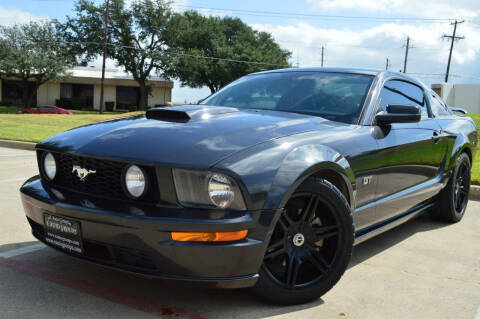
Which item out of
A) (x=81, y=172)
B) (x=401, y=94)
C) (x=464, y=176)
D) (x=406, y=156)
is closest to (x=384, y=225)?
(x=406, y=156)

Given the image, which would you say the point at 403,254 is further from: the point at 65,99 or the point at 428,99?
the point at 65,99

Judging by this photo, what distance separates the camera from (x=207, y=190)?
2.37 m

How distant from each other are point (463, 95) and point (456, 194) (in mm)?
44722

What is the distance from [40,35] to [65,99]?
6852 mm

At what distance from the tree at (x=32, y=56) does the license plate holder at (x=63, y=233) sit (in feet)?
144

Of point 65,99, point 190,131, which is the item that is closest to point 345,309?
point 190,131

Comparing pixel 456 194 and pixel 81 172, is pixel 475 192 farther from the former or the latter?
→ pixel 81 172

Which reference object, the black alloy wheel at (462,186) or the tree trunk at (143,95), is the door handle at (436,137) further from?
the tree trunk at (143,95)

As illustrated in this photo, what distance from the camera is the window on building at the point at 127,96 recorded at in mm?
52250

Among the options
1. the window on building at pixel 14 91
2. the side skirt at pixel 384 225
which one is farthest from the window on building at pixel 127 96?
the side skirt at pixel 384 225

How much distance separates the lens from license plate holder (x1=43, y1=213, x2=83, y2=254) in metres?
2.57

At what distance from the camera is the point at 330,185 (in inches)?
112

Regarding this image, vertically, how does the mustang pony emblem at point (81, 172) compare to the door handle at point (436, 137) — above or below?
below

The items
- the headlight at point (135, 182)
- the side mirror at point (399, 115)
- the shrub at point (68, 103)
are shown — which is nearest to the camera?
the headlight at point (135, 182)
